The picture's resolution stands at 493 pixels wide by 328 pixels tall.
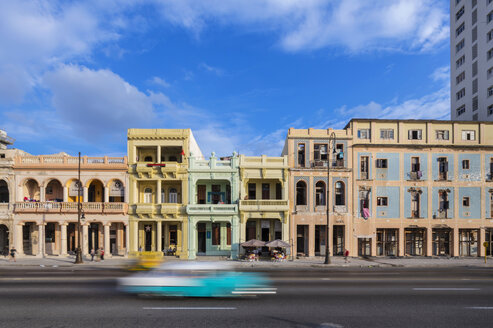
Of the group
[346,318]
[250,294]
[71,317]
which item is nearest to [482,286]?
[346,318]

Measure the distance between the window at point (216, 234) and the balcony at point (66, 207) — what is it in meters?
10.2

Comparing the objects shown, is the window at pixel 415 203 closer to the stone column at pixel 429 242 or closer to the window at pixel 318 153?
the stone column at pixel 429 242

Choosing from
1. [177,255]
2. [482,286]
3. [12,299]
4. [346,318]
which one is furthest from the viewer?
[177,255]

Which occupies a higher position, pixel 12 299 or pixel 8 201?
pixel 8 201

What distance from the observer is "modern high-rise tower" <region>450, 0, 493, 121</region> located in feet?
156

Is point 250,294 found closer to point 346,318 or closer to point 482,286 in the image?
point 346,318

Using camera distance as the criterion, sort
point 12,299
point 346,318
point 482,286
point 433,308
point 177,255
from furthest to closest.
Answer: point 177,255 < point 482,286 < point 12,299 < point 433,308 < point 346,318

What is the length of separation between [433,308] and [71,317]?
48.5 ft

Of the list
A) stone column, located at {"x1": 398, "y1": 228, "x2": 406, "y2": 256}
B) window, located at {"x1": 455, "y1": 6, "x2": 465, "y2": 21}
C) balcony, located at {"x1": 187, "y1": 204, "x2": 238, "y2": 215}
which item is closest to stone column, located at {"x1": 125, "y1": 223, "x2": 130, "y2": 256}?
balcony, located at {"x1": 187, "y1": 204, "x2": 238, "y2": 215}

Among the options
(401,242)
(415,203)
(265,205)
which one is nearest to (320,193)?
(265,205)

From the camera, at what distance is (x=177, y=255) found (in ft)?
110

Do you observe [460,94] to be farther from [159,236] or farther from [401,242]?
[159,236]

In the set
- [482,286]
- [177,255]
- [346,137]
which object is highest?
[346,137]

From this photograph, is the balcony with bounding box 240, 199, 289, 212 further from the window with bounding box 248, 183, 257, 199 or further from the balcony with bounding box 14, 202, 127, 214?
the balcony with bounding box 14, 202, 127, 214
